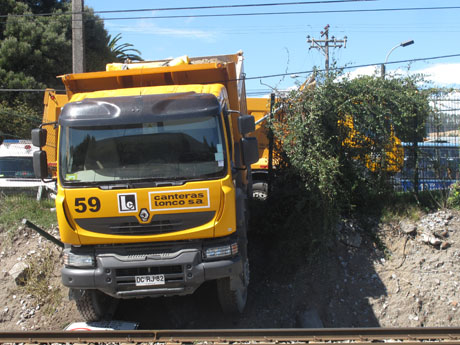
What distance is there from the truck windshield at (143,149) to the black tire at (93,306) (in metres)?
1.83

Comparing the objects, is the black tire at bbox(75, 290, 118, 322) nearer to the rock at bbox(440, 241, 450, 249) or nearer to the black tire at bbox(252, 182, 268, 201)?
the black tire at bbox(252, 182, 268, 201)

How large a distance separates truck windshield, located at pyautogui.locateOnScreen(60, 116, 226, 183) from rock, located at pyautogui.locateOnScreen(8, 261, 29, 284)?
320 centimetres

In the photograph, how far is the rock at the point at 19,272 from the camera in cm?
746

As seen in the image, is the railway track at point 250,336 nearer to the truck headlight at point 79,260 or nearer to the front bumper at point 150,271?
the front bumper at point 150,271

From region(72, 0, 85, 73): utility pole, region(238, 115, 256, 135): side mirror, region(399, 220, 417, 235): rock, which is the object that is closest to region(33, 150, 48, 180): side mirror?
region(238, 115, 256, 135): side mirror

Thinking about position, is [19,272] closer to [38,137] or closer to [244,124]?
[38,137]

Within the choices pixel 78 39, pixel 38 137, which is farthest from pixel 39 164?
pixel 78 39

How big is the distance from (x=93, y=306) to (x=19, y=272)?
2178 millimetres

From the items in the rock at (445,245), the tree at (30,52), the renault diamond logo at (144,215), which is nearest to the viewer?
the renault diamond logo at (144,215)

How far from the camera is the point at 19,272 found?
752 centimetres

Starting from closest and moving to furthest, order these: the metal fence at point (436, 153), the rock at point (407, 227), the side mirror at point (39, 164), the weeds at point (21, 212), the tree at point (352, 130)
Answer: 1. the side mirror at point (39, 164)
2. the rock at point (407, 227)
3. the tree at point (352, 130)
4. the metal fence at point (436, 153)
5. the weeds at point (21, 212)

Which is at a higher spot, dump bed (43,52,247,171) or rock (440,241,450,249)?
dump bed (43,52,247,171)

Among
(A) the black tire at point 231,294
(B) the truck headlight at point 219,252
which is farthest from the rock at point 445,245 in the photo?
(B) the truck headlight at point 219,252

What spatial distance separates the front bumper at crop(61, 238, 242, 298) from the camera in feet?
17.0
